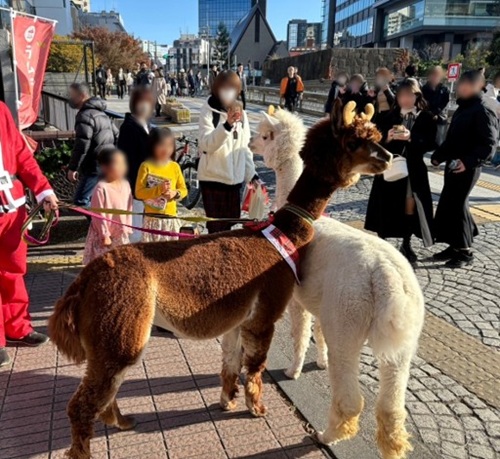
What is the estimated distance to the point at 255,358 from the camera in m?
2.80

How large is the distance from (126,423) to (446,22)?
59.2m

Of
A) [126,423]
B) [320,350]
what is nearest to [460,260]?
[320,350]

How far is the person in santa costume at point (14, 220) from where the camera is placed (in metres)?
3.38

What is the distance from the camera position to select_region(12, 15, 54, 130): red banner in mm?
Result: 5992

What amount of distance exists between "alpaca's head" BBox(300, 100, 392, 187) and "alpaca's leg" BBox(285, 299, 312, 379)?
1048 mm

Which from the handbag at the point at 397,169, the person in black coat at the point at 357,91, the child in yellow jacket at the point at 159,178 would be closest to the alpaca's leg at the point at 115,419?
the child in yellow jacket at the point at 159,178

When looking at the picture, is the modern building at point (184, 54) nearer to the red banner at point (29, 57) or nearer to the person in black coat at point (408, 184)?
the red banner at point (29, 57)

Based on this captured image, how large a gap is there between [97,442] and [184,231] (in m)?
1.97

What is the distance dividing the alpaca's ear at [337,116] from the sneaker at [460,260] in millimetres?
3696

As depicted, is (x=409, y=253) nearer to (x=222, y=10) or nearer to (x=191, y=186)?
(x=191, y=186)

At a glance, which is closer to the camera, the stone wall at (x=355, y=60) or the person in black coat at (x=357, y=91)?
the person in black coat at (x=357, y=91)

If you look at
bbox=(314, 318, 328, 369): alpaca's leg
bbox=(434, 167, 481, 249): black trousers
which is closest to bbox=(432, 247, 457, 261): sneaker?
bbox=(434, 167, 481, 249): black trousers

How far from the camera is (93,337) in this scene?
2.29 metres

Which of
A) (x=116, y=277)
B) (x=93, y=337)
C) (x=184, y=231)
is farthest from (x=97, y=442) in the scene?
(x=184, y=231)
